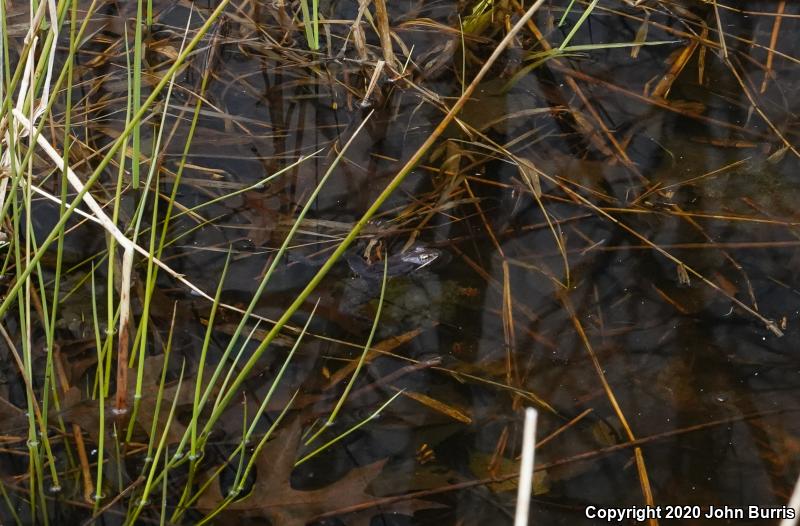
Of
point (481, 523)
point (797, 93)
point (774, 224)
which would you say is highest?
point (797, 93)

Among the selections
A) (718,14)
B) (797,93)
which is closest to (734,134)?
(797,93)

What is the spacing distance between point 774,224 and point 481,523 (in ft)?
3.30

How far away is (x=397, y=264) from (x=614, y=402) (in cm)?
56

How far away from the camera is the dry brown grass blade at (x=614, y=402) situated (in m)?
1.36

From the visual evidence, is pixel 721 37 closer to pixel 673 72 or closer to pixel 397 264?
pixel 673 72

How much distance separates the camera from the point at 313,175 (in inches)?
74.0

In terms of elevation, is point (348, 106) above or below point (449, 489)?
above

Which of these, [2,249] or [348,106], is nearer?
[2,249]

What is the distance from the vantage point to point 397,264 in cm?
172

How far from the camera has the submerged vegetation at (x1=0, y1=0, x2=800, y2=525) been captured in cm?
133

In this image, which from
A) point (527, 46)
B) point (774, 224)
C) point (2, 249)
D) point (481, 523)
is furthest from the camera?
point (527, 46)

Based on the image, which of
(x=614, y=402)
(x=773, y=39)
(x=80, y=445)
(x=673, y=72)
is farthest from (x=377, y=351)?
(x=773, y=39)

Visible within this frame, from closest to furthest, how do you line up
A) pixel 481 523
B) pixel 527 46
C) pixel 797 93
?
pixel 481 523
pixel 797 93
pixel 527 46

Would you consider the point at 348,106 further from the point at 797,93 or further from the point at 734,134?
the point at 797,93
